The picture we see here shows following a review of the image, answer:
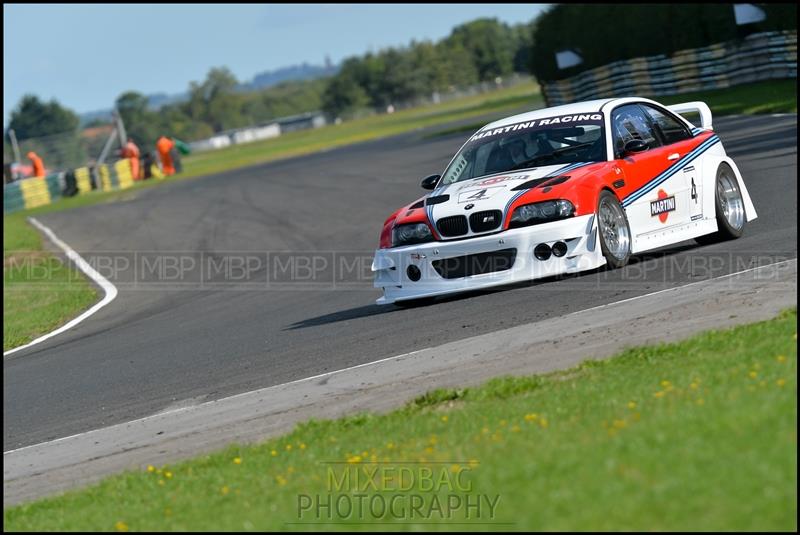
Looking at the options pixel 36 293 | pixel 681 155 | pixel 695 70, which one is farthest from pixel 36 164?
pixel 681 155

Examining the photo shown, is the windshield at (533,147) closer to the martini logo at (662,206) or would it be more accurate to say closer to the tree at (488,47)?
the martini logo at (662,206)

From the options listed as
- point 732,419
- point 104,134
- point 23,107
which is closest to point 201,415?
point 732,419

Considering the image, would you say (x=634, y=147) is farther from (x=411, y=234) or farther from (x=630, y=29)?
(x=630, y=29)

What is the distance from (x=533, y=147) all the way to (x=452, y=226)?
51.6 inches

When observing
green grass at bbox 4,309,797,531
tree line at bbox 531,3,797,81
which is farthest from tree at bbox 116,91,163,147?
green grass at bbox 4,309,797,531

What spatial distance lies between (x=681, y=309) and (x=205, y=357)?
13.0ft

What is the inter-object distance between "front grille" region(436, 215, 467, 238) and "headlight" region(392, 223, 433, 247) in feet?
0.44

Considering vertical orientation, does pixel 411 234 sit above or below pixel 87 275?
above

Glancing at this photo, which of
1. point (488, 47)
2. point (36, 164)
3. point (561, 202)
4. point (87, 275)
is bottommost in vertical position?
point (87, 275)

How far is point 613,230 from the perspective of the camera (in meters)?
10.1

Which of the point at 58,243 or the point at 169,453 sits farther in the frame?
the point at 58,243

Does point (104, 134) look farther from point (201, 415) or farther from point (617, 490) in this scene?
point (617, 490)

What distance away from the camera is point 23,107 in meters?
138

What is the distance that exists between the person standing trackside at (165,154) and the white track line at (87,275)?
2535 centimetres
